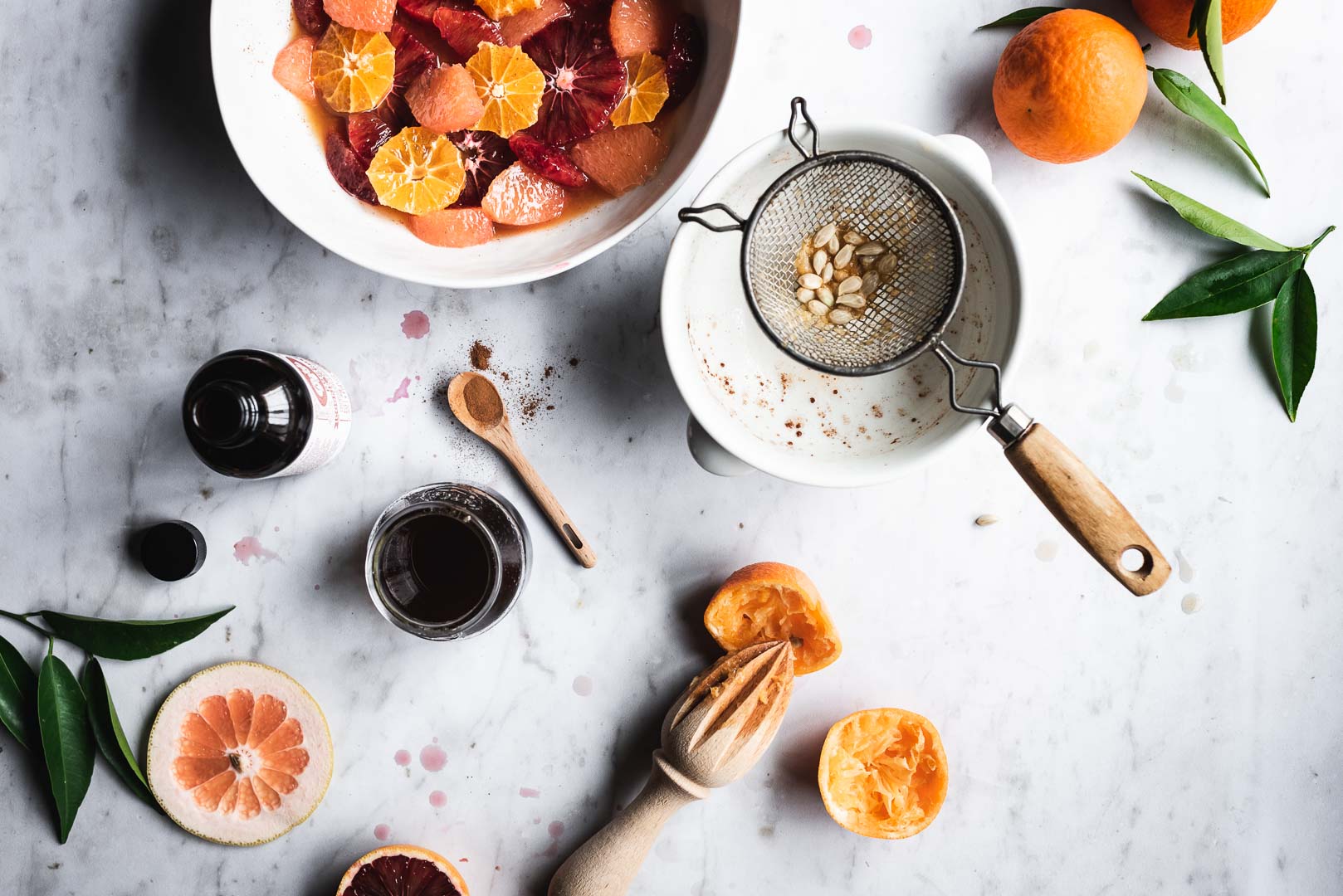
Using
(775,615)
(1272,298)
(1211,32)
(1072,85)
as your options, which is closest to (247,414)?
(775,615)

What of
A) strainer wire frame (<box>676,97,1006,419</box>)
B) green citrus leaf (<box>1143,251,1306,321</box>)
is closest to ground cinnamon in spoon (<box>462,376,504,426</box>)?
strainer wire frame (<box>676,97,1006,419</box>)

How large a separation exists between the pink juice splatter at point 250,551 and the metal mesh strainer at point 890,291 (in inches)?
28.6

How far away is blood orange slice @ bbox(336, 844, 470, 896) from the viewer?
1197 mm

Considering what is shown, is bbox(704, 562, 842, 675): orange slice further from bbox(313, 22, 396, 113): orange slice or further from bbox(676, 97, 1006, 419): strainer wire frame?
bbox(313, 22, 396, 113): orange slice

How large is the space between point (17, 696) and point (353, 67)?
3.12ft

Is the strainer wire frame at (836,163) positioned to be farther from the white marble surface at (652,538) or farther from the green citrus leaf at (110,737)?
the green citrus leaf at (110,737)

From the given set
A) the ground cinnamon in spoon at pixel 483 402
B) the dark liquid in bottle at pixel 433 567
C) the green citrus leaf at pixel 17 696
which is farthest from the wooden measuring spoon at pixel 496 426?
the green citrus leaf at pixel 17 696

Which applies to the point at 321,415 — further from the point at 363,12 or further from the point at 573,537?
the point at 363,12

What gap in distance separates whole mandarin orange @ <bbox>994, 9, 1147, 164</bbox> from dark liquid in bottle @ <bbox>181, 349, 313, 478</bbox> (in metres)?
0.93

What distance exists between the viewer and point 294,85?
1128 millimetres

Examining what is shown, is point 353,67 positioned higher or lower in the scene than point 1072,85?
lower

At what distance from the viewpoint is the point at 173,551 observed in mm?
1229

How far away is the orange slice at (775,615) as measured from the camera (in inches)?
45.8

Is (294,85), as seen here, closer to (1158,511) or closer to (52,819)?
(52,819)
